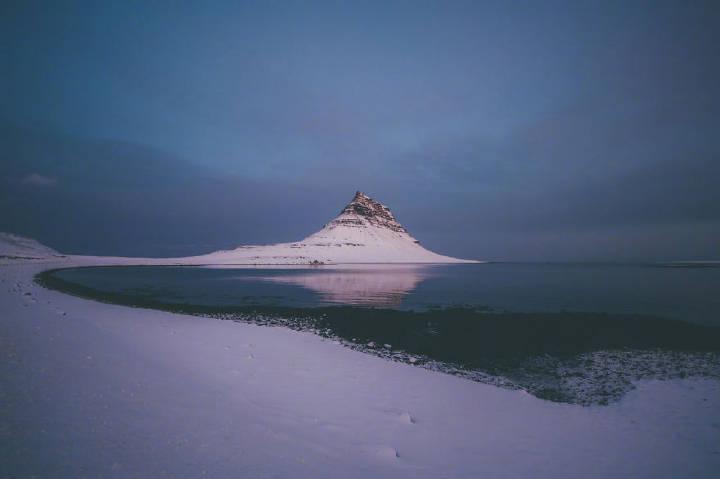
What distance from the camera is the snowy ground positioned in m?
4.74

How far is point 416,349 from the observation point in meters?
13.8

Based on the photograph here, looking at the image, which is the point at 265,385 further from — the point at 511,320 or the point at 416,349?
the point at 511,320

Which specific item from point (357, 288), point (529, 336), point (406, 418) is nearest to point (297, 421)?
point (406, 418)

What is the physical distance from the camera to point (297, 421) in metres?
6.67

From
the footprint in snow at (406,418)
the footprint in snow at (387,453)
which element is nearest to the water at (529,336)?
the footprint in snow at (406,418)

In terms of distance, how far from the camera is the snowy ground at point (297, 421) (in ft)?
15.6

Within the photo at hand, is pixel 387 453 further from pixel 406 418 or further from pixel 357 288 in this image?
pixel 357 288

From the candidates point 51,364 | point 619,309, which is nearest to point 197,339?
point 51,364

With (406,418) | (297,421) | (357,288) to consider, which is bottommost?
(406,418)

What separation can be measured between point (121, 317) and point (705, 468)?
818 inches

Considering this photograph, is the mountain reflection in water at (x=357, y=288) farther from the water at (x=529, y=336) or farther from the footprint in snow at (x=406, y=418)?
the footprint in snow at (x=406, y=418)

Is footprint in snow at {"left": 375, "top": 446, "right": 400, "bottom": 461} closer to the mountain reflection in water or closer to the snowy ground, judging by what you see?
the snowy ground

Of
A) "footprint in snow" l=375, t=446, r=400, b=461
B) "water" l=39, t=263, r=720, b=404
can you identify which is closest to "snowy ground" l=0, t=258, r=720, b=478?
"footprint in snow" l=375, t=446, r=400, b=461

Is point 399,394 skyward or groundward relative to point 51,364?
groundward
